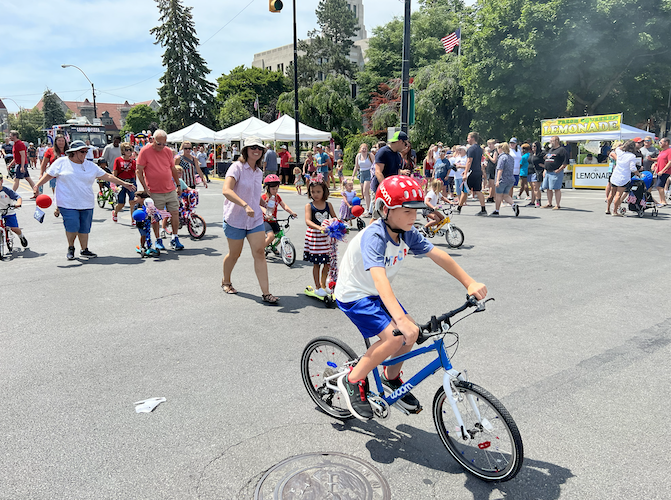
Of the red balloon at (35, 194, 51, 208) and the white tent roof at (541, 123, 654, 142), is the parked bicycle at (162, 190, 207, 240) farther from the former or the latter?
the white tent roof at (541, 123, 654, 142)

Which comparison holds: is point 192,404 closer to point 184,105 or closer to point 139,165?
point 139,165

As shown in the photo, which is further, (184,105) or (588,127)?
(184,105)

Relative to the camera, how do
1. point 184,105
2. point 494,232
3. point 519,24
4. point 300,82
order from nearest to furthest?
1. point 494,232
2. point 519,24
3. point 184,105
4. point 300,82

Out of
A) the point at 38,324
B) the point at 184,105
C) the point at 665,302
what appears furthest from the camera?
the point at 184,105

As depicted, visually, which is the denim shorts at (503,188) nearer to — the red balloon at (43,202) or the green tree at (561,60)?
the red balloon at (43,202)

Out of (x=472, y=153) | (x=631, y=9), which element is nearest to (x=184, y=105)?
(x=631, y=9)

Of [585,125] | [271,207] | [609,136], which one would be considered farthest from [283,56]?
[271,207]

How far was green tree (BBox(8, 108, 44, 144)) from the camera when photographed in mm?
105062

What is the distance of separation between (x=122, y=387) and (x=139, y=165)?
5.59m

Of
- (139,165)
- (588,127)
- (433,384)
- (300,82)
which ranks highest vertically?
(300,82)

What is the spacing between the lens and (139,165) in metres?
8.77

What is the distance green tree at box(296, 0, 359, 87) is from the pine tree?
14.3m

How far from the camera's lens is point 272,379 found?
4184mm

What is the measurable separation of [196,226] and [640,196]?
35.5 ft
